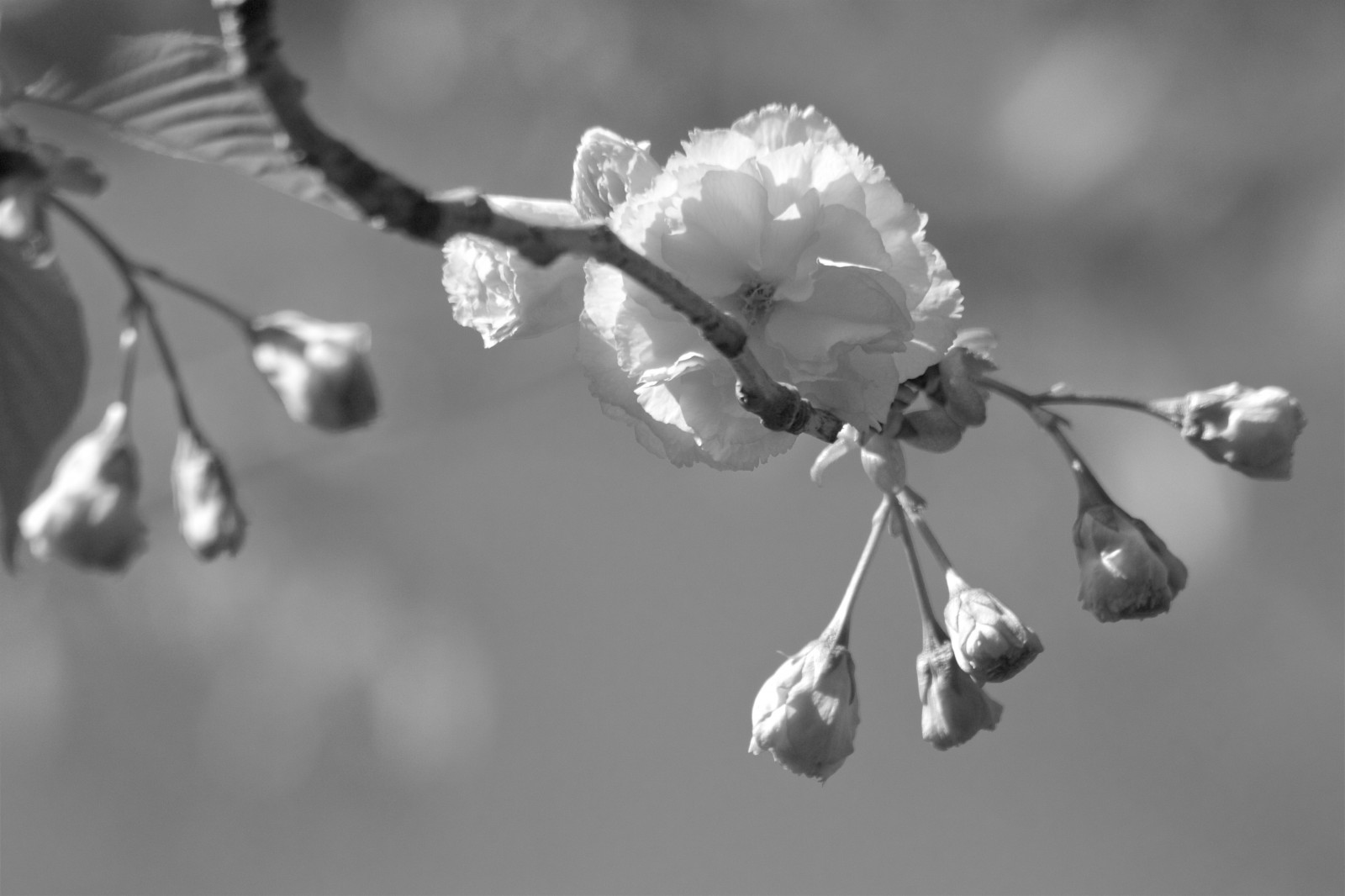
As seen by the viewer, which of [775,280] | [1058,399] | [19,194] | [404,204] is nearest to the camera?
[404,204]

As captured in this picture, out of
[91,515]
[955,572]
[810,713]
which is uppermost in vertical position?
[955,572]

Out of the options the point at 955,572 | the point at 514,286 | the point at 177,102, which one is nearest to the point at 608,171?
the point at 514,286

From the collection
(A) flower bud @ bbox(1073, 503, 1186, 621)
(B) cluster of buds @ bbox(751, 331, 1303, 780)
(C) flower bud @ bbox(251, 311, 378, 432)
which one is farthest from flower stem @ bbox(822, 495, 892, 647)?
(C) flower bud @ bbox(251, 311, 378, 432)

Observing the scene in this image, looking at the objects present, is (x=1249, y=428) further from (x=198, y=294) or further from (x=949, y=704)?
(x=198, y=294)

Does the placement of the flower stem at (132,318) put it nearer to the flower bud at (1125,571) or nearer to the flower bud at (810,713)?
the flower bud at (810,713)

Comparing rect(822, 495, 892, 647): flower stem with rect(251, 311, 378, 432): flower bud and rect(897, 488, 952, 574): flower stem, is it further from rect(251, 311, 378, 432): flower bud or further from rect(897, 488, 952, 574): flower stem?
rect(251, 311, 378, 432): flower bud


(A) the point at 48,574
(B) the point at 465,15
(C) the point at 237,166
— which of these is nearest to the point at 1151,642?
(B) the point at 465,15

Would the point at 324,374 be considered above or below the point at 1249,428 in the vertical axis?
below

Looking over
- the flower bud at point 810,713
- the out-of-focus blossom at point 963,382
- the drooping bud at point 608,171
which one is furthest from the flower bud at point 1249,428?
the drooping bud at point 608,171
